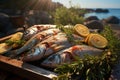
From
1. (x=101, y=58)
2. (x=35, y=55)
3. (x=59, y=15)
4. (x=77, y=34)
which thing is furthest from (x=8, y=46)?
(x=59, y=15)

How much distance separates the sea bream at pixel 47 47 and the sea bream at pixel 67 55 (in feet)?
0.46

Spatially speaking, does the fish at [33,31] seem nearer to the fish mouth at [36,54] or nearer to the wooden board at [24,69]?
the wooden board at [24,69]

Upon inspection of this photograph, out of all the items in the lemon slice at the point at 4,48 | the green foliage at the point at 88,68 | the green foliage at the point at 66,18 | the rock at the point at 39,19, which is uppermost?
the green foliage at the point at 88,68

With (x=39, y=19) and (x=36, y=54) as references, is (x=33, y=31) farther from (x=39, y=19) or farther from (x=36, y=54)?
(x=39, y=19)

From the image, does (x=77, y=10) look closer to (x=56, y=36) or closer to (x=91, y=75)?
(x=56, y=36)

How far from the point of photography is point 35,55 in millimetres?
3758

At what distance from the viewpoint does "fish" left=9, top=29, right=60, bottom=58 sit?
4.20m

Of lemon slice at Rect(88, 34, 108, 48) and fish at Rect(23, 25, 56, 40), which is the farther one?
fish at Rect(23, 25, 56, 40)

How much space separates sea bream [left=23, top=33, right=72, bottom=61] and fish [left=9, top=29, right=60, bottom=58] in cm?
22

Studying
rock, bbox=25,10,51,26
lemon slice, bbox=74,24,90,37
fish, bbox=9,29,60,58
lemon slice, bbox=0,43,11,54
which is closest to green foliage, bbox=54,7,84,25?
rock, bbox=25,10,51,26

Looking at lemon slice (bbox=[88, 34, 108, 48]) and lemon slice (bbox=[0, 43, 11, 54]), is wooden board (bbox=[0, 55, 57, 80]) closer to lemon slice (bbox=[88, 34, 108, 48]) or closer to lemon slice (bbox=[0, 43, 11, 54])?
lemon slice (bbox=[0, 43, 11, 54])

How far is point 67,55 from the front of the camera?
366 cm

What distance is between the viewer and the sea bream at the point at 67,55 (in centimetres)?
360

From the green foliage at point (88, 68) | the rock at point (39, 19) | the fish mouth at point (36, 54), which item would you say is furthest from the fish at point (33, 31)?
the rock at point (39, 19)
